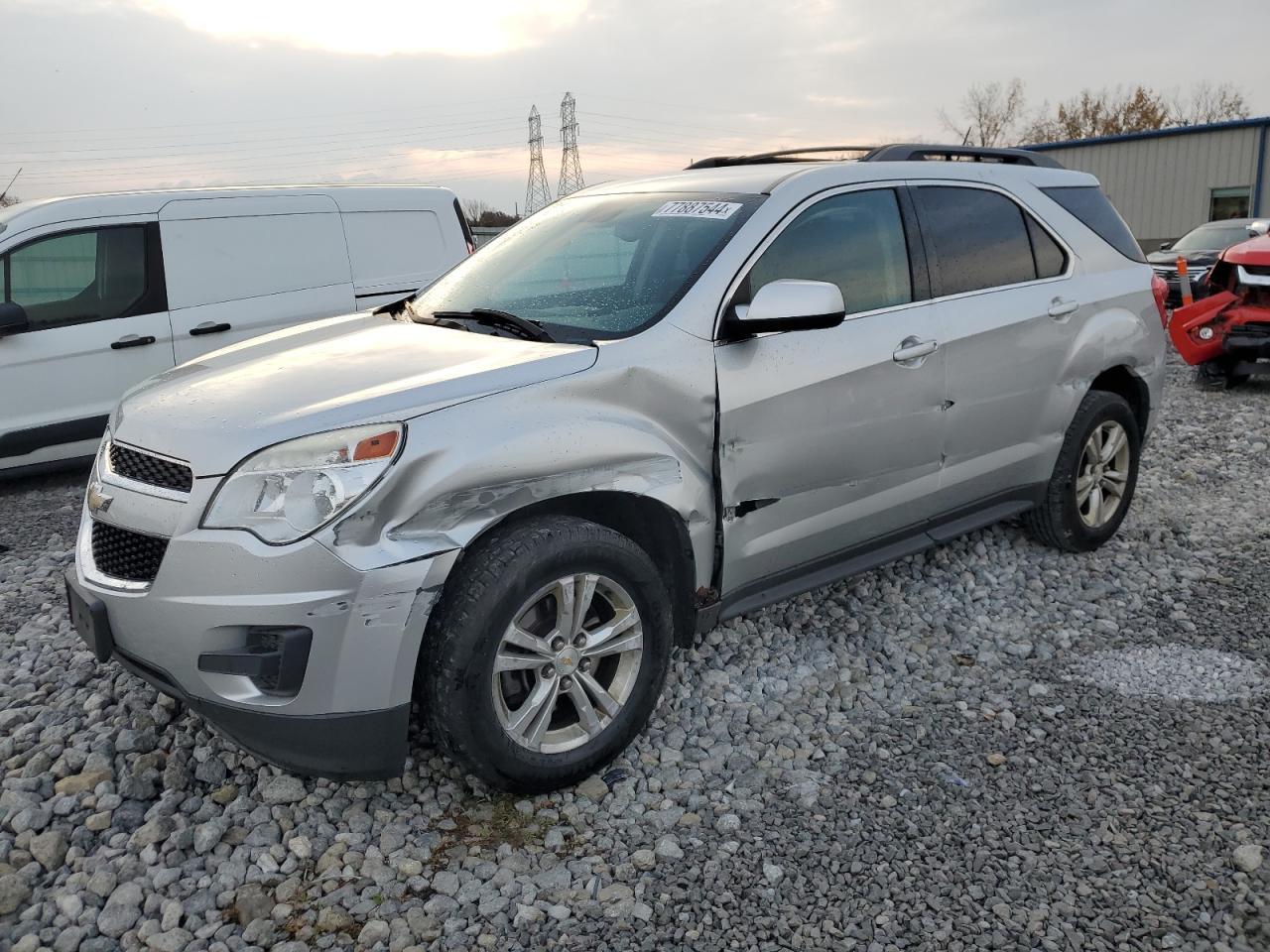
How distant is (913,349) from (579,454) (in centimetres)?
155

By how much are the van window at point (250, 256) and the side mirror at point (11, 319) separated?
0.89 metres

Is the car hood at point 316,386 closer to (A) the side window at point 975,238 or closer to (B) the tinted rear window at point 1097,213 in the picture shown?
(A) the side window at point 975,238

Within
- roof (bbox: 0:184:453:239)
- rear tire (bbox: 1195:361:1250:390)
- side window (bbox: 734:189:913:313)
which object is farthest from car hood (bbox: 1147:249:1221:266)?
side window (bbox: 734:189:913:313)

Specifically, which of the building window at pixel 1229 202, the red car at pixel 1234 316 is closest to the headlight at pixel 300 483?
the red car at pixel 1234 316

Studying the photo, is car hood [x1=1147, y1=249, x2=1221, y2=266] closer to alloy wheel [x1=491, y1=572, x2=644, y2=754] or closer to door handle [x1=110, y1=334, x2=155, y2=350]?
door handle [x1=110, y1=334, x2=155, y2=350]

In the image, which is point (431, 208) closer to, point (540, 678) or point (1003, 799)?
point (540, 678)

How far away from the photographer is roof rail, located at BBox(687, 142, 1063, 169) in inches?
167

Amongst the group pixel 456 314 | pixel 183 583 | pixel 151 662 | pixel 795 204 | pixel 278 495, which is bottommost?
pixel 151 662

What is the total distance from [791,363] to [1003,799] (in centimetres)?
150

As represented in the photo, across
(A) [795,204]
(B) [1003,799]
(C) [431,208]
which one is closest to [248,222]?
(C) [431,208]

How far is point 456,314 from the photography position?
145 inches

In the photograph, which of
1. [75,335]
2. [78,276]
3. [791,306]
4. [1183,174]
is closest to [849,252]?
[791,306]

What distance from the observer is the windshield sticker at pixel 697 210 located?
3627 millimetres

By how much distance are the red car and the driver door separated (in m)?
6.80
